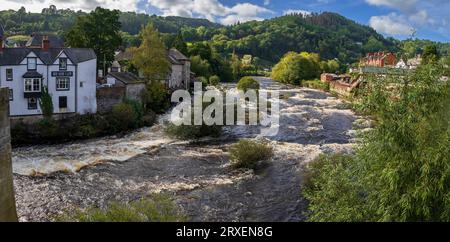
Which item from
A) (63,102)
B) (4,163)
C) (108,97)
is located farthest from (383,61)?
(4,163)

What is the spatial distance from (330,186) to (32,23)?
149m

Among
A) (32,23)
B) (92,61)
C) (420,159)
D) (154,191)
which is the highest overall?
(32,23)

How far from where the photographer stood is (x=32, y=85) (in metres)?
32.1

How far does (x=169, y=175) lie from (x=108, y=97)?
1586 centimetres

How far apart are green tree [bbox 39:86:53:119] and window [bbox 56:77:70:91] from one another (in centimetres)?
121

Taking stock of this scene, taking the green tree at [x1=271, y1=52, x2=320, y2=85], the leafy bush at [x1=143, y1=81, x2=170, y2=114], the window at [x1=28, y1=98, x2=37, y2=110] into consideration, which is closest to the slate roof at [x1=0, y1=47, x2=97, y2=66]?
the window at [x1=28, y1=98, x2=37, y2=110]

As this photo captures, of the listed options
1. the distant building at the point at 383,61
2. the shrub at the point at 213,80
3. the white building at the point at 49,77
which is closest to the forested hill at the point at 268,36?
the distant building at the point at 383,61

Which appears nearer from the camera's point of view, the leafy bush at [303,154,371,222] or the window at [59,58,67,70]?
the leafy bush at [303,154,371,222]

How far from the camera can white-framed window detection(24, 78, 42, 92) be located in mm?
31844

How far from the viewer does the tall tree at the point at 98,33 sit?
4159 centimetres

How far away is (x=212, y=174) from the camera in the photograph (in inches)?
920

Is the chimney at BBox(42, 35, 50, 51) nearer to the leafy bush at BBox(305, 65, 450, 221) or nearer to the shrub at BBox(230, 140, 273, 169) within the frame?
the shrub at BBox(230, 140, 273, 169)
